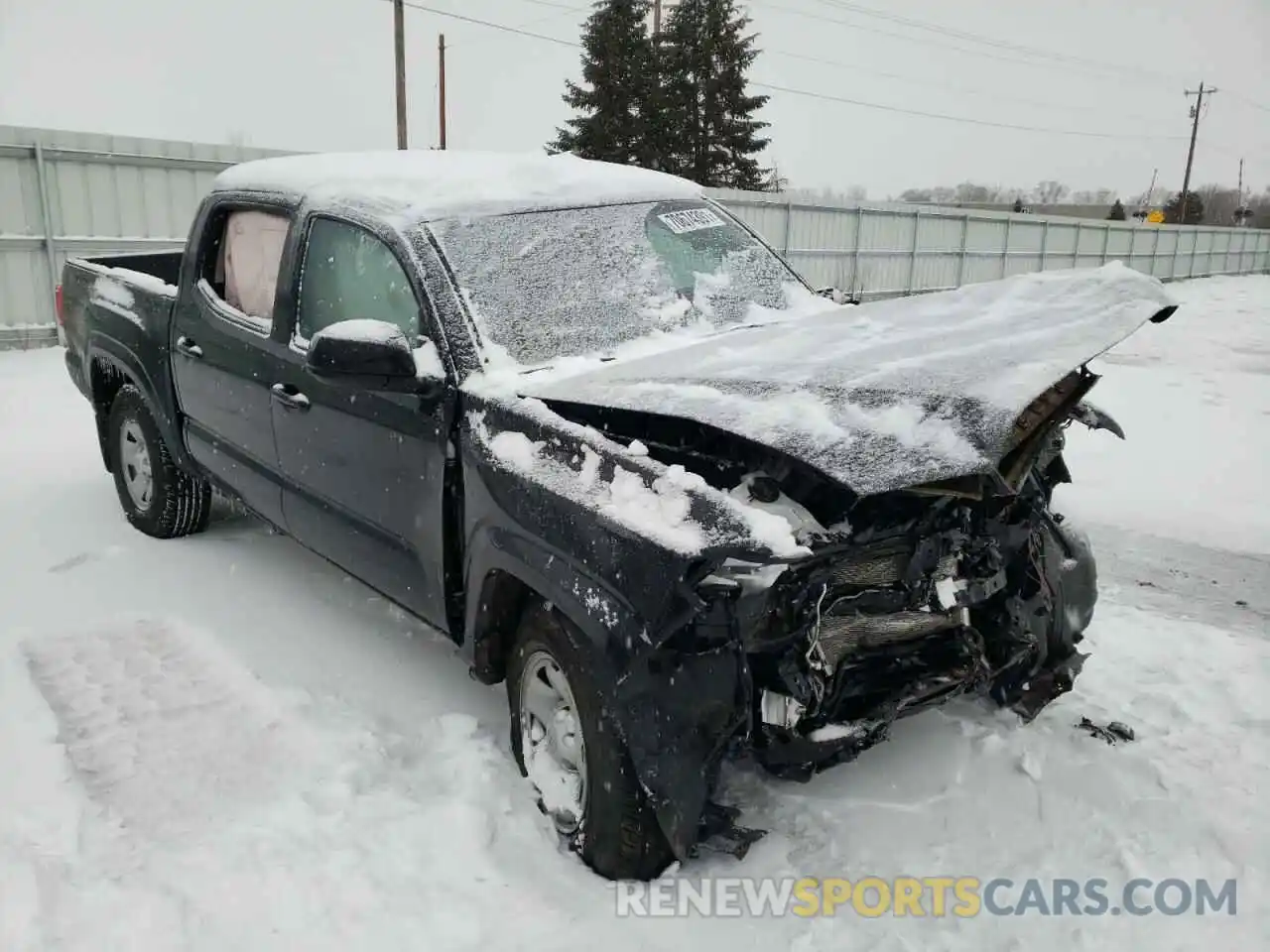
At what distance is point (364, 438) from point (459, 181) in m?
1.06

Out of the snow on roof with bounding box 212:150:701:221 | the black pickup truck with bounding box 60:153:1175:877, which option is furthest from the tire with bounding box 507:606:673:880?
the snow on roof with bounding box 212:150:701:221

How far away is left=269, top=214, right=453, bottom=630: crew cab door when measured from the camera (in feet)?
10.1

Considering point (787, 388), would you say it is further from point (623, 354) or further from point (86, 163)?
point (86, 163)

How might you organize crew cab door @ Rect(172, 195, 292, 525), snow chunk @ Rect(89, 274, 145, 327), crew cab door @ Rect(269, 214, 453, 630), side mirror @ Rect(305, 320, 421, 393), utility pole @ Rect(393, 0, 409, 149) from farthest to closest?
utility pole @ Rect(393, 0, 409, 149) → snow chunk @ Rect(89, 274, 145, 327) → crew cab door @ Rect(172, 195, 292, 525) → crew cab door @ Rect(269, 214, 453, 630) → side mirror @ Rect(305, 320, 421, 393)

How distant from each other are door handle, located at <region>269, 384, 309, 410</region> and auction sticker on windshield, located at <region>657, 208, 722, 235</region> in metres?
1.59

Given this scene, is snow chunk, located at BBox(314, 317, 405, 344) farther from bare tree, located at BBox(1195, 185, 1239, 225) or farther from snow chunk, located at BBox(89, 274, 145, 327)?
bare tree, located at BBox(1195, 185, 1239, 225)

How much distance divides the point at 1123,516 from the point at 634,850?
4.66m

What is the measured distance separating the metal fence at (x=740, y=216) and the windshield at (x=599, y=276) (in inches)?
379

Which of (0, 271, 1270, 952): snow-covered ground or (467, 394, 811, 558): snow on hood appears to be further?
(0, 271, 1270, 952): snow-covered ground

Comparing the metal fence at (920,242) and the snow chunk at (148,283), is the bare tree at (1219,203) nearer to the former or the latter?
the metal fence at (920,242)

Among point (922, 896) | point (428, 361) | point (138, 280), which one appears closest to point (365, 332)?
point (428, 361)

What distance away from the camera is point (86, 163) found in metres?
11.0

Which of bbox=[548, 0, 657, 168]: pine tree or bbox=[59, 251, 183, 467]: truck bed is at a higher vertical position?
bbox=[548, 0, 657, 168]: pine tree

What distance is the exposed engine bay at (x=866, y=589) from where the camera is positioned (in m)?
2.42
